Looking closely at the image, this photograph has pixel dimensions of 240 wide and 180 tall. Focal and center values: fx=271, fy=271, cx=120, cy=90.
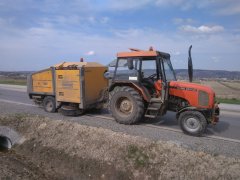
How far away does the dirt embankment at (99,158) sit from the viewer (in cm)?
604

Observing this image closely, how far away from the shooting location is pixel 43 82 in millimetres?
11438

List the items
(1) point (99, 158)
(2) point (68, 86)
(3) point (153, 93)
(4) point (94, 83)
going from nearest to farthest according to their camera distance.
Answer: (1) point (99, 158) < (3) point (153, 93) < (2) point (68, 86) < (4) point (94, 83)

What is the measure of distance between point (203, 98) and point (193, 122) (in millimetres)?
788

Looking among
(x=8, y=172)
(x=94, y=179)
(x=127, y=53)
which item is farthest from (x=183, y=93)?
(x=8, y=172)

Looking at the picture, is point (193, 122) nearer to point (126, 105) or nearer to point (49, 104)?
Answer: point (126, 105)

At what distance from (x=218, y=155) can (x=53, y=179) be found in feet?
13.6

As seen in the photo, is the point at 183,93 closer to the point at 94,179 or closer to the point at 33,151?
the point at 94,179

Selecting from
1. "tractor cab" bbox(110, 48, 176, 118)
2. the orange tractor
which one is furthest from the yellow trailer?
"tractor cab" bbox(110, 48, 176, 118)

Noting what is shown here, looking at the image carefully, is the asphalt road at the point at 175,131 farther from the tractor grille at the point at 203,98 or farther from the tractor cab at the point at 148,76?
the tractor grille at the point at 203,98

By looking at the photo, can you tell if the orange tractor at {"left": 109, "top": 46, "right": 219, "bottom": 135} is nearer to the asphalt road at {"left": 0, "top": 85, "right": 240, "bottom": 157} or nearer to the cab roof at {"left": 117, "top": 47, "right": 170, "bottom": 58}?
the cab roof at {"left": 117, "top": 47, "right": 170, "bottom": 58}

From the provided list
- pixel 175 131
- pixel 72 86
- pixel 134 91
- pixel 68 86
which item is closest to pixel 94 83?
pixel 72 86

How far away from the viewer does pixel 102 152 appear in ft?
23.9

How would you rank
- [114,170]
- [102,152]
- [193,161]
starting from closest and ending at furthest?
1. [193,161]
2. [114,170]
3. [102,152]

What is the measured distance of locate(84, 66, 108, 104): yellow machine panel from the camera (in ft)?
34.1
